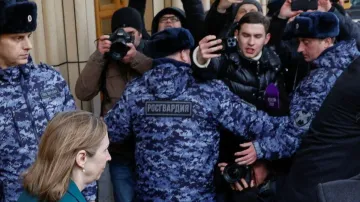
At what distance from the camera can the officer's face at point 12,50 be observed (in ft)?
8.78

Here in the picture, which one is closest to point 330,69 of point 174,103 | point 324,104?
point 324,104

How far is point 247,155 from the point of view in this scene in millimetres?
2992

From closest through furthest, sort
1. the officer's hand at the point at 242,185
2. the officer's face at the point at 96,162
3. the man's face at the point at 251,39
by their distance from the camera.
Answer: the officer's face at the point at 96,162
the officer's hand at the point at 242,185
the man's face at the point at 251,39

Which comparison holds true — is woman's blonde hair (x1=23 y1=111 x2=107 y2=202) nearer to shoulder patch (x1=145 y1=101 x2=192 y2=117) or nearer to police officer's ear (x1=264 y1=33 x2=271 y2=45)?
shoulder patch (x1=145 y1=101 x2=192 y2=117)

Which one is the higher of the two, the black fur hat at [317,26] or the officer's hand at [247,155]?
the black fur hat at [317,26]

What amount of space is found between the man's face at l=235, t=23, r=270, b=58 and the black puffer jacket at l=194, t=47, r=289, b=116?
0.05 meters

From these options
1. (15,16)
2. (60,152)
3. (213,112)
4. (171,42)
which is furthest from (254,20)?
(60,152)

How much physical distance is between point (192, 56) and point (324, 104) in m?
0.68

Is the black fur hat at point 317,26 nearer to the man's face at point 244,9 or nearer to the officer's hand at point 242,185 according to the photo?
the officer's hand at point 242,185

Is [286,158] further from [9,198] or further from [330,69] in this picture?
[9,198]

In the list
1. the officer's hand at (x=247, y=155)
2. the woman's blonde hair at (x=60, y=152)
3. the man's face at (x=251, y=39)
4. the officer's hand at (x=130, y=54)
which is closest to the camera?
the woman's blonde hair at (x=60, y=152)

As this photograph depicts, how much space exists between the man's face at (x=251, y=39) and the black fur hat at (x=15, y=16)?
4.04 feet

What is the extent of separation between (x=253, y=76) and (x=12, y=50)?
1326 mm

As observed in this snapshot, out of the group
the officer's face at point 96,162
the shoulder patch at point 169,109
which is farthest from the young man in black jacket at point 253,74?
the officer's face at point 96,162
